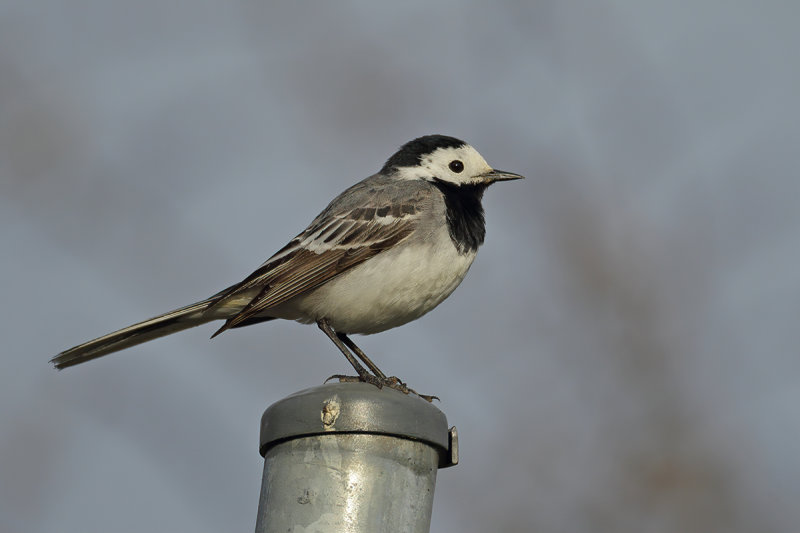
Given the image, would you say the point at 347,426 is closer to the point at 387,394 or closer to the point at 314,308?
the point at 387,394

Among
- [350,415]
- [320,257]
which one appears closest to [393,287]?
[320,257]

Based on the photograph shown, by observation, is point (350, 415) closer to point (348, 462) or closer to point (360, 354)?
point (348, 462)

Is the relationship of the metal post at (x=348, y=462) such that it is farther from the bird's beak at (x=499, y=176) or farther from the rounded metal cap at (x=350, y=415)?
the bird's beak at (x=499, y=176)

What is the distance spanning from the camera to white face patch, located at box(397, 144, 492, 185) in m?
7.57

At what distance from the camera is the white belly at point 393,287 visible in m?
6.29

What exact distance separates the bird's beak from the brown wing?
3.83ft

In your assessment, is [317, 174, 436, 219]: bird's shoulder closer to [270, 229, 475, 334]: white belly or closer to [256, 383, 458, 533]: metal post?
[270, 229, 475, 334]: white belly

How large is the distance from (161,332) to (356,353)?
4.64ft

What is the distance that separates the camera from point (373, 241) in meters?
6.54

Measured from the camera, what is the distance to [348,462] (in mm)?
3553

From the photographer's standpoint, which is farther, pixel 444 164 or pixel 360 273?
pixel 444 164

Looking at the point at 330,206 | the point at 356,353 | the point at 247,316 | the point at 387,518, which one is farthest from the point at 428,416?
the point at 330,206

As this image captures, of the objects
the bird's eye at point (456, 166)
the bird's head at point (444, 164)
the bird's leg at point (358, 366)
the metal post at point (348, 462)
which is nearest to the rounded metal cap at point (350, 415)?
the metal post at point (348, 462)

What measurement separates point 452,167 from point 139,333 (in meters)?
2.76
